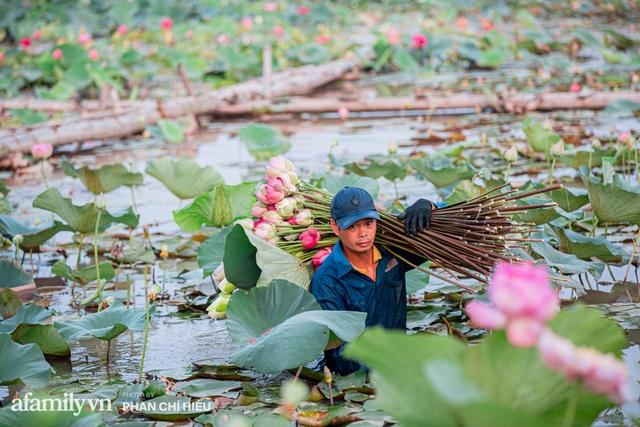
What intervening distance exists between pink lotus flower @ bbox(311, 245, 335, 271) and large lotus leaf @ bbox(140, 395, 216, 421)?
62cm

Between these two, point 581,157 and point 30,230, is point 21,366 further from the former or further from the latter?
point 581,157

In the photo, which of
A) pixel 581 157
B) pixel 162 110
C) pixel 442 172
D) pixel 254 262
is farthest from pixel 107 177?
pixel 162 110

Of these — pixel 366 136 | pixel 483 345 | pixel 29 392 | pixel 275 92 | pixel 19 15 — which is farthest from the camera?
pixel 19 15

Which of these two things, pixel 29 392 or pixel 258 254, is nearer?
pixel 29 392

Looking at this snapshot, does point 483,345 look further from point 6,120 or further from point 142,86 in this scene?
point 142,86

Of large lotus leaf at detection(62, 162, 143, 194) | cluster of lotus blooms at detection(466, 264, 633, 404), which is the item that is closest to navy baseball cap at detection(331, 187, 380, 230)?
cluster of lotus blooms at detection(466, 264, 633, 404)

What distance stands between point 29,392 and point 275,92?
22.6ft

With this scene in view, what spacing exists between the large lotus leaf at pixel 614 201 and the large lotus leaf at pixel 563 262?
316 millimetres

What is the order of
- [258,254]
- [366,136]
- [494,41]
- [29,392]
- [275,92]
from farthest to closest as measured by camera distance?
[494,41]
[275,92]
[366,136]
[258,254]
[29,392]

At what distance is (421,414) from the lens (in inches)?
50.8

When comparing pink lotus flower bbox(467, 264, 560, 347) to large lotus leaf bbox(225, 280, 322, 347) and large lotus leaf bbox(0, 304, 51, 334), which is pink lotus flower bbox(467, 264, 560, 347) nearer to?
large lotus leaf bbox(225, 280, 322, 347)

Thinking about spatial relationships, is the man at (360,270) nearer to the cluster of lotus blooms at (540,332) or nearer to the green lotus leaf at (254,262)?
the green lotus leaf at (254,262)

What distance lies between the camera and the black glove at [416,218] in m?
2.48

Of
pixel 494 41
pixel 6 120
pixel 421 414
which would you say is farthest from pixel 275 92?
pixel 421 414
